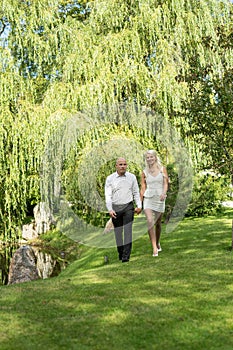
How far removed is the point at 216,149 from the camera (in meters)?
8.68

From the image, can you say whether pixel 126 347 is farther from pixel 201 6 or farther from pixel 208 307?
pixel 201 6

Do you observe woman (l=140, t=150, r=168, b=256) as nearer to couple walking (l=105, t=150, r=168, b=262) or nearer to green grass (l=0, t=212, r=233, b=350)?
couple walking (l=105, t=150, r=168, b=262)

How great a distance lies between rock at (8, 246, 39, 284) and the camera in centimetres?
1134

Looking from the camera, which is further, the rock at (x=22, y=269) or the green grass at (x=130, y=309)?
the rock at (x=22, y=269)

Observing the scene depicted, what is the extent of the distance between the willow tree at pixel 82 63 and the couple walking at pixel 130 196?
13.1 ft

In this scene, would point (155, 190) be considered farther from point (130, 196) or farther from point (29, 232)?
point (29, 232)

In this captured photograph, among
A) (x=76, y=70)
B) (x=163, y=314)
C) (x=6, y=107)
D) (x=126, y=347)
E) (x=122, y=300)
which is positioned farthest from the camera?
(x=76, y=70)

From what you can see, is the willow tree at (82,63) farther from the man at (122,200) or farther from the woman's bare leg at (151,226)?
the woman's bare leg at (151,226)

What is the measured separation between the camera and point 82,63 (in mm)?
12500

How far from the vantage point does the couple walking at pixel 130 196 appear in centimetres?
794

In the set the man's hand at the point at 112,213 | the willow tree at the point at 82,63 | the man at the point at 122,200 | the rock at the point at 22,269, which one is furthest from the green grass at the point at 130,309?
the willow tree at the point at 82,63

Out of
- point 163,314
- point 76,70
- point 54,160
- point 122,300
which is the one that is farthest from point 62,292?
point 76,70

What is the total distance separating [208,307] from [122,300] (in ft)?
2.90

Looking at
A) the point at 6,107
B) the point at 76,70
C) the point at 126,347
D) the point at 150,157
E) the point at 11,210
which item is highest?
the point at 76,70
